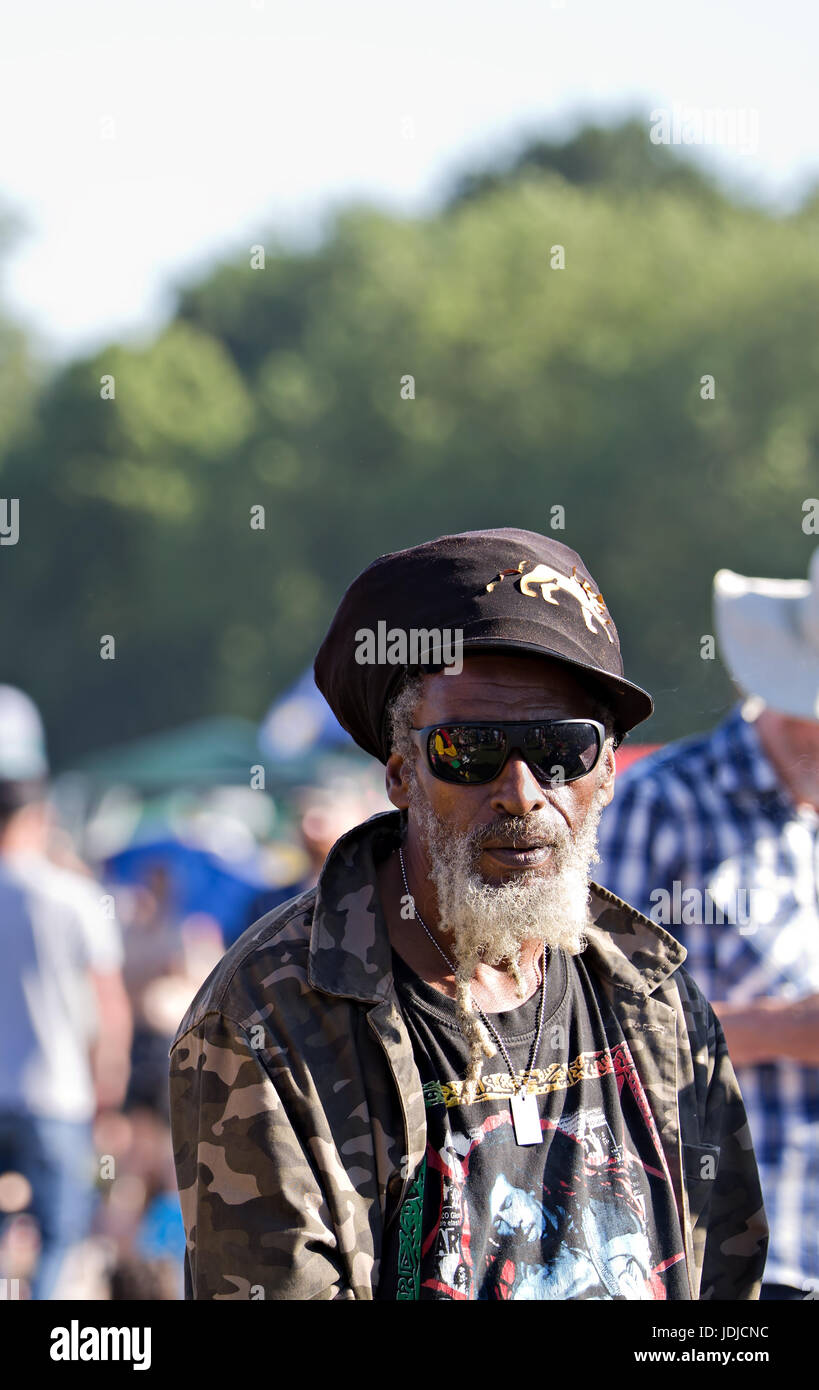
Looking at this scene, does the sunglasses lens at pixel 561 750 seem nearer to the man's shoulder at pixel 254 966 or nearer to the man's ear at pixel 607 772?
the man's ear at pixel 607 772

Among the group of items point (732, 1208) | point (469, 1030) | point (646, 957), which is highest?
point (646, 957)

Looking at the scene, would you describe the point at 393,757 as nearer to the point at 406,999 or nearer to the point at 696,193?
the point at 406,999

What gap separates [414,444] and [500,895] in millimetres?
41522

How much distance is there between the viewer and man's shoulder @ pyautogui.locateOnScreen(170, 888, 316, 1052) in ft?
6.91

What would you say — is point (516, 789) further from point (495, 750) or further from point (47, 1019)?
point (47, 1019)

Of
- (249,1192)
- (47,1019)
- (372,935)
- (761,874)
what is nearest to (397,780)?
(372,935)

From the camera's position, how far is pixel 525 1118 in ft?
7.14

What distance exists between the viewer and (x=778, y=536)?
38.3 meters

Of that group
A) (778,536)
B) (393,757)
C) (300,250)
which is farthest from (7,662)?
(393,757)

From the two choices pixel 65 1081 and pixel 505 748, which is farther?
pixel 65 1081

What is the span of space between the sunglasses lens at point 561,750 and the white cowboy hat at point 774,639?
152cm

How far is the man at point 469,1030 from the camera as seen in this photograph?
6.77ft

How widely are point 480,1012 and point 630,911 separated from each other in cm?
39
